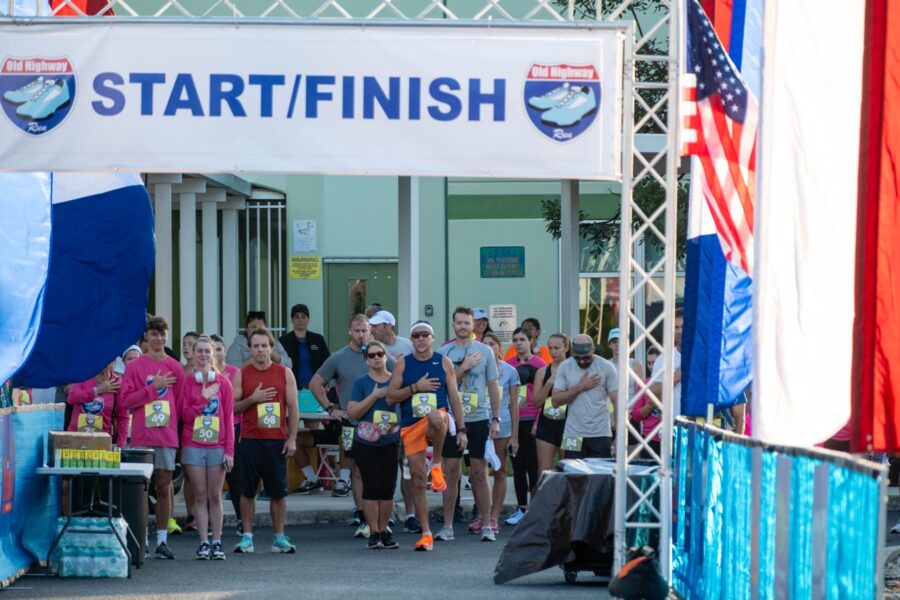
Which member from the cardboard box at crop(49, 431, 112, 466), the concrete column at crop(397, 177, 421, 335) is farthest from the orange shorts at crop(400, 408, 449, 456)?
the concrete column at crop(397, 177, 421, 335)

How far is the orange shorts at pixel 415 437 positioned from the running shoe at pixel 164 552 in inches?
91.0

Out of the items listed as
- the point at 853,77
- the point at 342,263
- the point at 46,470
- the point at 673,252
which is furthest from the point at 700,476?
the point at 342,263

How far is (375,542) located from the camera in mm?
14891

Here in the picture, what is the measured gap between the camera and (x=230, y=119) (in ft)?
34.8

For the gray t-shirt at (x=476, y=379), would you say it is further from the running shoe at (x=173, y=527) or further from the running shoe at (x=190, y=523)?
the running shoe at (x=173, y=527)

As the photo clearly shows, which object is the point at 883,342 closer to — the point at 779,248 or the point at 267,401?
the point at 779,248

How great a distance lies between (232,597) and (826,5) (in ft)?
19.3

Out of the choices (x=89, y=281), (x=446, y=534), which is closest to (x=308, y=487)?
(x=446, y=534)

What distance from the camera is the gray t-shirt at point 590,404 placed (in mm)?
15430

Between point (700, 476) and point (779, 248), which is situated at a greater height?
point (779, 248)

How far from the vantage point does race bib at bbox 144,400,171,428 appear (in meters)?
14.1

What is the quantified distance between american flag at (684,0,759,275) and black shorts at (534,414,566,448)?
5189 mm

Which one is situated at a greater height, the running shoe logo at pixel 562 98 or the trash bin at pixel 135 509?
the running shoe logo at pixel 562 98

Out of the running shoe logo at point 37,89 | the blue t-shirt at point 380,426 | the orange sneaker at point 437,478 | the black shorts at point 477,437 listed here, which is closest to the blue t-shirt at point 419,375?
the blue t-shirt at point 380,426
